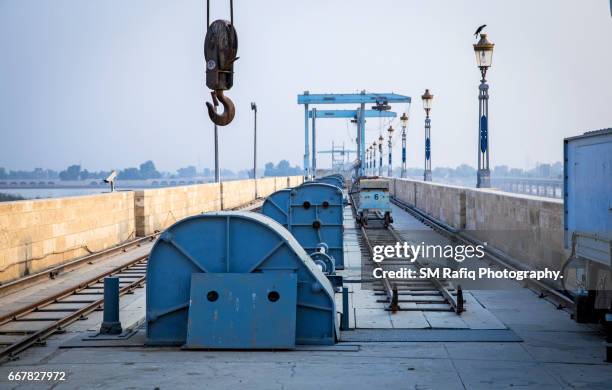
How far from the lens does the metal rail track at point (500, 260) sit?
1537 centimetres

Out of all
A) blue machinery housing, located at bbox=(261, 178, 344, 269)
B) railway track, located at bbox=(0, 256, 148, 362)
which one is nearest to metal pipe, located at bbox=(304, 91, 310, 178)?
blue machinery housing, located at bbox=(261, 178, 344, 269)

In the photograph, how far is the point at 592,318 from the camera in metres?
11.9

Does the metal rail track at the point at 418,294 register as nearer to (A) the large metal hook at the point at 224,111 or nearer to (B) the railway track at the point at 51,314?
(A) the large metal hook at the point at 224,111

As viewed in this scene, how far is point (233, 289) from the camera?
11539 millimetres

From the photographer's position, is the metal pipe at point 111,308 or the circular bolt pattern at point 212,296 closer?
the circular bolt pattern at point 212,296

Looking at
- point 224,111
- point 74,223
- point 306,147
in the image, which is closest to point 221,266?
point 224,111

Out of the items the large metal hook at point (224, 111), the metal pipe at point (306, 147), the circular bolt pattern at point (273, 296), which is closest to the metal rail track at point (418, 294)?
the circular bolt pattern at point (273, 296)

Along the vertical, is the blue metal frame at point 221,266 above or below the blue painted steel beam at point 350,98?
below

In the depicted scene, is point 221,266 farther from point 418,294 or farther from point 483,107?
point 483,107

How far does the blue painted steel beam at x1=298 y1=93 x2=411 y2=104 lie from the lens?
95938 mm

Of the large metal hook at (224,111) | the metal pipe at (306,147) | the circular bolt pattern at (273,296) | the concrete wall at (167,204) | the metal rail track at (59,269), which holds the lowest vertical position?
the metal rail track at (59,269)

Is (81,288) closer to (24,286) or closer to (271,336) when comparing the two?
(24,286)

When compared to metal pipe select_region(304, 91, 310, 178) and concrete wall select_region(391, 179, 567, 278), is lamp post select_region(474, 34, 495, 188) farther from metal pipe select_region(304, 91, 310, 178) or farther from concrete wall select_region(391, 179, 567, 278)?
metal pipe select_region(304, 91, 310, 178)

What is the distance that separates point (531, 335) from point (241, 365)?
4595mm
